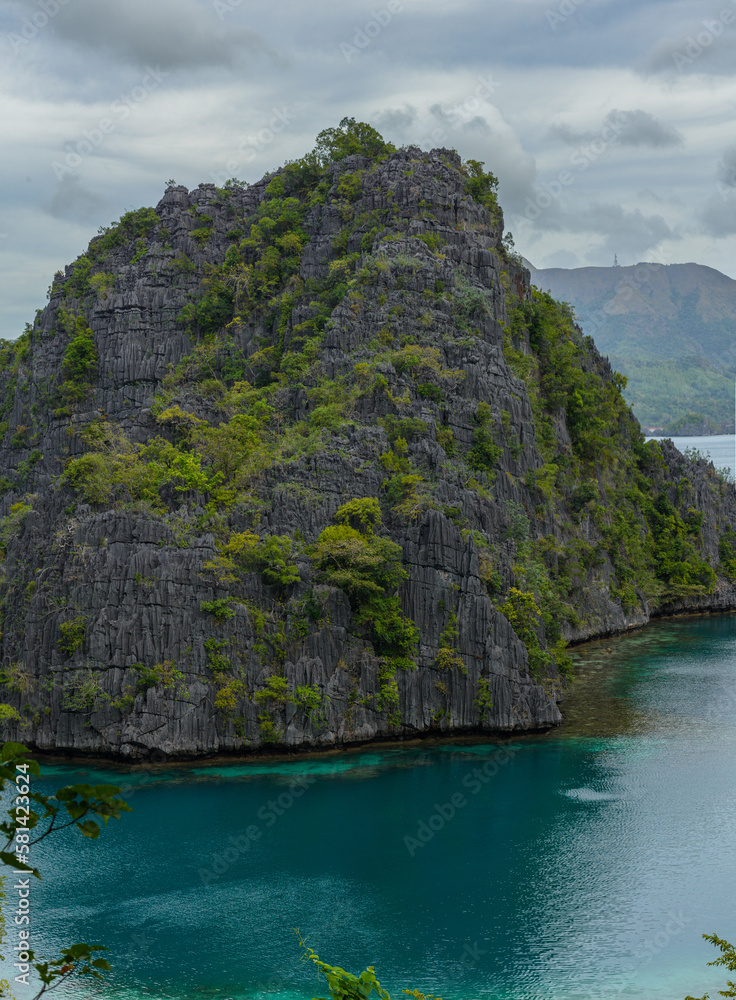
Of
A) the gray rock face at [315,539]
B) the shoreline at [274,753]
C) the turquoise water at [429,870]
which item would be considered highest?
the gray rock face at [315,539]

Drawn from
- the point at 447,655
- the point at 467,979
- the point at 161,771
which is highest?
the point at 447,655

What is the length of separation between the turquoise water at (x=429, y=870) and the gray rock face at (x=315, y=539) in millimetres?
2564

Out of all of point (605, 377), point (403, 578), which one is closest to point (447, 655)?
point (403, 578)

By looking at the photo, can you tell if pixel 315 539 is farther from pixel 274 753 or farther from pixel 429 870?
pixel 429 870

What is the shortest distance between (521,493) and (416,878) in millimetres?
30929

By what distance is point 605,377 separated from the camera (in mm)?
88125

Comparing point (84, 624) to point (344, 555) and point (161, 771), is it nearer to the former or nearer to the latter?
point (161, 771)

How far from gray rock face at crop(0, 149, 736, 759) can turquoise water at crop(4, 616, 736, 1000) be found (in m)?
2.56

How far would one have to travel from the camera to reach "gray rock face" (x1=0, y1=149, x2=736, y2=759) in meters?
45.3

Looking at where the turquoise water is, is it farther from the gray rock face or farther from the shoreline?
the gray rock face

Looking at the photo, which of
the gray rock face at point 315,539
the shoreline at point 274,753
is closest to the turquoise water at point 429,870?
the shoreline at point 274,753

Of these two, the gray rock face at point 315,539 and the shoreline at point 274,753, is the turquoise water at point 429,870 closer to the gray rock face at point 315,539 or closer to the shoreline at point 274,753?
the shoreline at point 274,753

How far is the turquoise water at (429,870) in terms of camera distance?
27.5m

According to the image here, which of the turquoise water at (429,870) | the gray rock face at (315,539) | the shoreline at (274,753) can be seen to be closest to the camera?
the turquoise water at (429,870)
